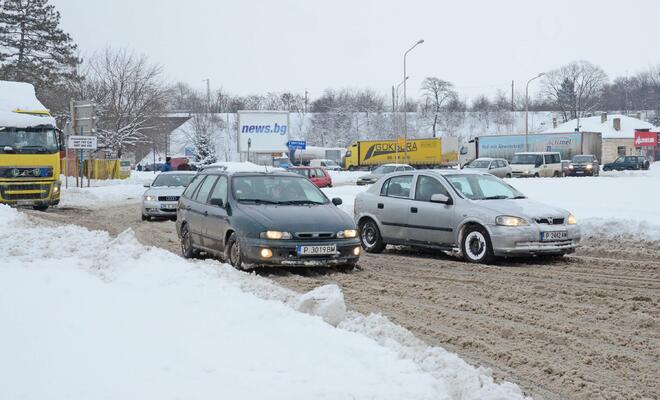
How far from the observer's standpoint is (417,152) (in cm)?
6881

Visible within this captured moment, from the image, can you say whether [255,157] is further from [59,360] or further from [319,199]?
[59,360]

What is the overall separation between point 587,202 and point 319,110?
4455 inches

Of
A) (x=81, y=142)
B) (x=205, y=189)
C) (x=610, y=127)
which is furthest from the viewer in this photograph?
(x=610, y=127)

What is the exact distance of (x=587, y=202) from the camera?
67.3 feet

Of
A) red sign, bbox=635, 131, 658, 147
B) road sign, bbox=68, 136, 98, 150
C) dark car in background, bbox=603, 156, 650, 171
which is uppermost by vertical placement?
red sign, bbox=635, 131, 658, 147

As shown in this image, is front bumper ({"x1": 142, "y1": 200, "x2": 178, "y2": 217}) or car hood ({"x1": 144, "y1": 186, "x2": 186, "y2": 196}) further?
car hood ({"x1": 144, "y1": 186, "x2": 186, "y2": 196})

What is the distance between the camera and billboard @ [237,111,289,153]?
60.1 metres

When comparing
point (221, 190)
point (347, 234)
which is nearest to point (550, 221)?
point (347, 234)

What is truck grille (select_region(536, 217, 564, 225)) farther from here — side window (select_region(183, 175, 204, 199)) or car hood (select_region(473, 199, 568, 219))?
side window (select_region(183, 175, 204, 199))

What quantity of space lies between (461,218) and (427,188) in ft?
3.49

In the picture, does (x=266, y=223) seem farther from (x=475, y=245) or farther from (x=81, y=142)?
(x=81, y=142)

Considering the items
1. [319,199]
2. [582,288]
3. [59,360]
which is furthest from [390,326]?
[319,199]

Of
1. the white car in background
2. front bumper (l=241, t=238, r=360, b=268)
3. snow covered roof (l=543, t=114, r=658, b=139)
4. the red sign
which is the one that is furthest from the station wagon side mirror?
snow covered roof (l=543, t=114, r=658, b=139)

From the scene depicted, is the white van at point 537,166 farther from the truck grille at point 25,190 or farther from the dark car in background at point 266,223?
the dark car in background at point 266,223
